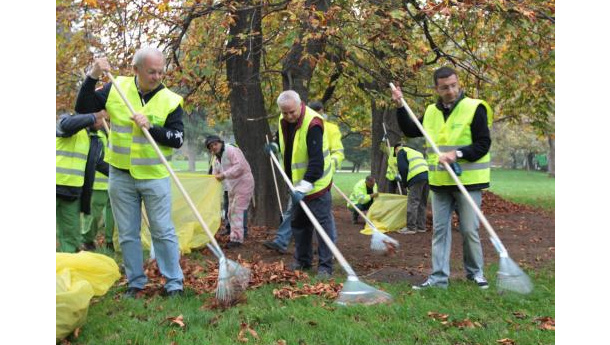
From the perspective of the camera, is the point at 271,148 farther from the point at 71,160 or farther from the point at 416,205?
the point at 416,205

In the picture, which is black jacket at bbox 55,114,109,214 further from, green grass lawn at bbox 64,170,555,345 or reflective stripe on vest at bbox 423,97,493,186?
reflective stripe on vest at bbox 423,97,493,186

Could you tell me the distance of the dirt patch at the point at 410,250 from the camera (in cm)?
649

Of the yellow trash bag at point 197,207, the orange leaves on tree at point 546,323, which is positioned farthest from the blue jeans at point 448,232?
the yellow trash bag at point 197,207

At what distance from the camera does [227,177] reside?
8.38 meters

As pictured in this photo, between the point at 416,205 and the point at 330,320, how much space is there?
6.13 meters

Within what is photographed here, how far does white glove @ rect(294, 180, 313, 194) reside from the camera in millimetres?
5605

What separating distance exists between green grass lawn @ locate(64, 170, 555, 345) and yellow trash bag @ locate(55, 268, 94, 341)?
0.49 ft

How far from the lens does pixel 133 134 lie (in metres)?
4.85

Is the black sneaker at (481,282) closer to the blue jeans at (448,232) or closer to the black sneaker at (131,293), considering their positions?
the blue jeans at (448,232)

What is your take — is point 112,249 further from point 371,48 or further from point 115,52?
point 371,48

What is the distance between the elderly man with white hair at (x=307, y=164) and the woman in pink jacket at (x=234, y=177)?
2.34 metres

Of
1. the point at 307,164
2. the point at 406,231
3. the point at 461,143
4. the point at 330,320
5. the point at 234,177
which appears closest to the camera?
the point at 330,320

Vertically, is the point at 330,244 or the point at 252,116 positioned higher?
the point at 252,116

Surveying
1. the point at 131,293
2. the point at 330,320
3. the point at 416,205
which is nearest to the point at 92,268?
the point at 131,293
